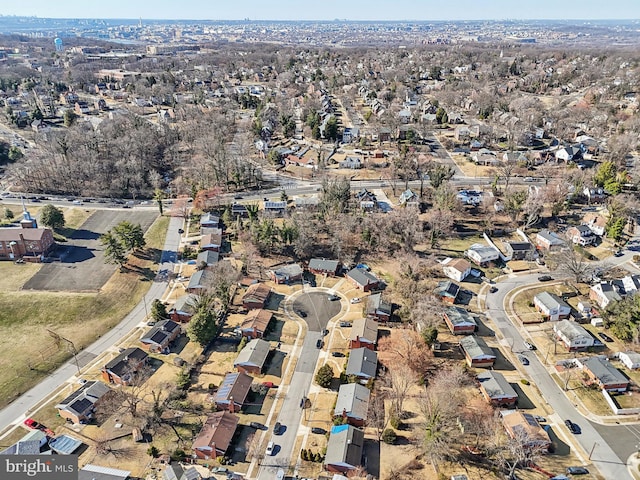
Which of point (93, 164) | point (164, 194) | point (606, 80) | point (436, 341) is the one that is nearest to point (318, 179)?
point (164, 194)

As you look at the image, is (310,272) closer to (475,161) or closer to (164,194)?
(164,194)

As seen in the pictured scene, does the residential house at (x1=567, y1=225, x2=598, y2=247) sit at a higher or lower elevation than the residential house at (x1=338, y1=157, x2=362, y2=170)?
lower

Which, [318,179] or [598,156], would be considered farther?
[598,156]

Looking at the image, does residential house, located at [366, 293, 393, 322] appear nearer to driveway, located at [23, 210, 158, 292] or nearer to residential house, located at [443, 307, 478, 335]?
residential house, located at [443, 307, 478, 335]

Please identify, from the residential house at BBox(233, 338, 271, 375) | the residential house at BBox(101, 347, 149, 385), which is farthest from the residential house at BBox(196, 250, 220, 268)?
the residential house at BBox(101, 347, 149, 385)

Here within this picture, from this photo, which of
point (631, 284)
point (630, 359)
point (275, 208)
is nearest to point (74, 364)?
point (275, 208)
